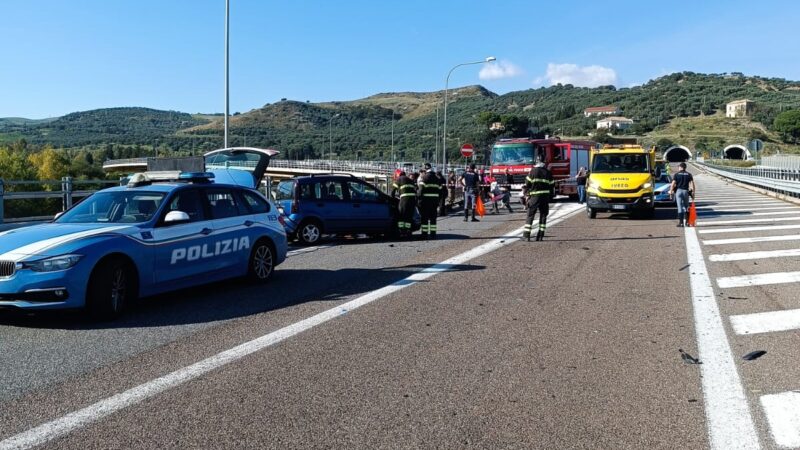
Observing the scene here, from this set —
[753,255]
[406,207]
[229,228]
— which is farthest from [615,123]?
[229,228]

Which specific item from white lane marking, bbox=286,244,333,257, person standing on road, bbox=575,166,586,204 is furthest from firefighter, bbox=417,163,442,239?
person standing on road, bbox=575,166,586,204

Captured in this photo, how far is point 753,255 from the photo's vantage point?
13227 millimetres

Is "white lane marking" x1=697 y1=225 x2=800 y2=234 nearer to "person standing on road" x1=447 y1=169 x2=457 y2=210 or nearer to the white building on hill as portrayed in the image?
"person standing on road" x1=447 y1=169 x2=457 y2=210

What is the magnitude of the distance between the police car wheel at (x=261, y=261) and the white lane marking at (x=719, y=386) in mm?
5803

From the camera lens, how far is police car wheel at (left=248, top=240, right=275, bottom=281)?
10.2 m

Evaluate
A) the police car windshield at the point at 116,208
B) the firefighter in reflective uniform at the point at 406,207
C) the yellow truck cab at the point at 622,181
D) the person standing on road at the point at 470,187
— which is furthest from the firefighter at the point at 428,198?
the police car windshield at the point at 116,208

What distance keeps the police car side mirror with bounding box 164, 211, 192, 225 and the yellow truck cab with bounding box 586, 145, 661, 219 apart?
16519 millimetres

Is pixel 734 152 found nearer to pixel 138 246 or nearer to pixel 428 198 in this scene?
pixel 428 198

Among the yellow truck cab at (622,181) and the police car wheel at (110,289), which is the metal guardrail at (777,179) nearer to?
the yellow truck cab at (622,181)

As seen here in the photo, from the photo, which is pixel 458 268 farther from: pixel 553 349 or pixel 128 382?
pixel 128 382

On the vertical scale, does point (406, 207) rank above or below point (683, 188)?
below

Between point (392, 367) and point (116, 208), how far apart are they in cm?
462

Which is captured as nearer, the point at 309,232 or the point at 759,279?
the point at 759,279

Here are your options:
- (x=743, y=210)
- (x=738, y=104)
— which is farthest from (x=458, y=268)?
(x=738, y=104)
